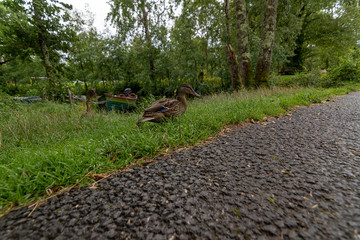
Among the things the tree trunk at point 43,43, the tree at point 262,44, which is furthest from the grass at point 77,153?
the tree trunk at point 43,43

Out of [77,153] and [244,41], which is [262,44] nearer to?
[244,41]

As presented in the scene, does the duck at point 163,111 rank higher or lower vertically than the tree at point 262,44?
lower

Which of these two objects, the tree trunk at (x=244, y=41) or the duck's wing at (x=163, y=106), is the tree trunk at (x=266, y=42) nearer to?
the tree trunk at (x=244, y=41)

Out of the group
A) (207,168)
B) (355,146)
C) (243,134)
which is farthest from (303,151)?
(207,168)

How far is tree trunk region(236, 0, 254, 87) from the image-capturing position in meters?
7.54

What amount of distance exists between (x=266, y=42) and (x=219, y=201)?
8.03 m

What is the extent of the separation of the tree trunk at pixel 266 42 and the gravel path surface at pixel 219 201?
6.19 m

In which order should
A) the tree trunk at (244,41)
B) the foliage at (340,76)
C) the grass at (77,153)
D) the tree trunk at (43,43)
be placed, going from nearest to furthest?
the grass at (77,153), the tree trunk at (244,41), the foliage at (340,76), the tree trunk at (43,43)

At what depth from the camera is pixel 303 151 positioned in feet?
5.80

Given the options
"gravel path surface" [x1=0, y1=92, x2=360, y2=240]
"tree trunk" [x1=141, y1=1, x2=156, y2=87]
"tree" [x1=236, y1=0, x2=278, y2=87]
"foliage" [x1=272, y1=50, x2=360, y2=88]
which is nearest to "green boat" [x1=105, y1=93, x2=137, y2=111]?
"tree trunk" [x1=141, y1=1, x2=156, y2=87]

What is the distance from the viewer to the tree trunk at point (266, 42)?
682 centimetres

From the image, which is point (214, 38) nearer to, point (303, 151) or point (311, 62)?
point (303, 151)

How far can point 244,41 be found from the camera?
25.4 feet

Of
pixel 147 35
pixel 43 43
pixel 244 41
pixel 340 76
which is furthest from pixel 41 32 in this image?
pixel 340 76
